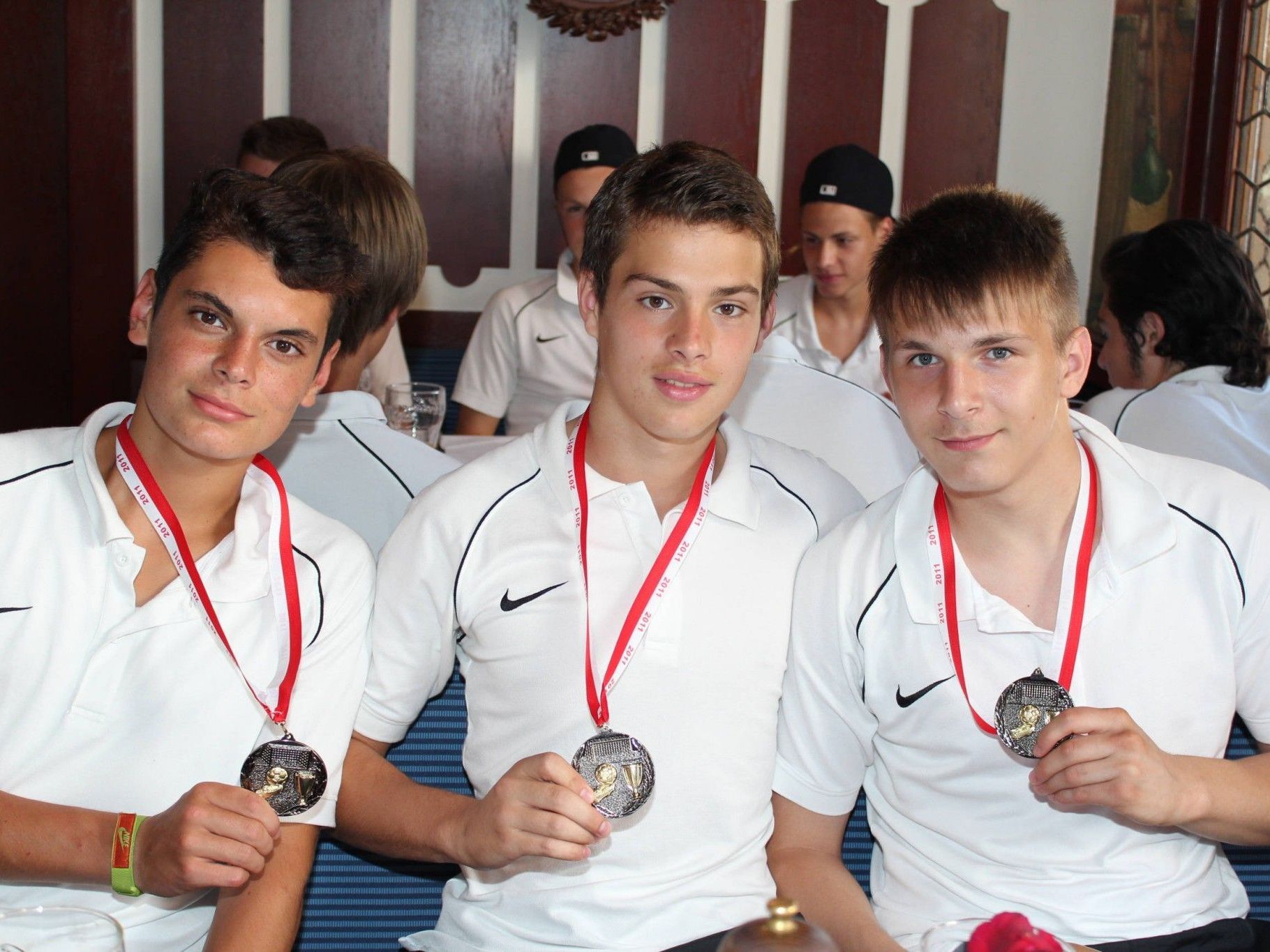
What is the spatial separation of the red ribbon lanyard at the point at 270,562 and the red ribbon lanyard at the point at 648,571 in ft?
1.35

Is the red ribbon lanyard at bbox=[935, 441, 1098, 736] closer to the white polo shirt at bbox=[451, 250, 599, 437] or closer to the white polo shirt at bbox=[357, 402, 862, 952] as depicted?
the white polo shirt at bbox=[357, 402, 862, 952]

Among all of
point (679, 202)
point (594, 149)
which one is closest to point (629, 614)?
point (679, 202)

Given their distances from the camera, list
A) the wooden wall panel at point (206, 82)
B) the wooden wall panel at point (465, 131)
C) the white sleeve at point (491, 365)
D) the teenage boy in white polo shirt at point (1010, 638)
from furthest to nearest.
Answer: the wooden wall panel at point (465, 131), the wooden wall panel at point (206, 82), the white sleeve at point (491, 365), the teenage boy in white polo shirt at point (1010, 638)

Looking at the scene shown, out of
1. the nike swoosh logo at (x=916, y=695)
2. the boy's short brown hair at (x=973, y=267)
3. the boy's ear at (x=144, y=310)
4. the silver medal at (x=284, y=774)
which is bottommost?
the silver medal at (x=284, y=774)

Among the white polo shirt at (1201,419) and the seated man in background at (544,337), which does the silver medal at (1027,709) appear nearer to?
the white polo shirt at (1201,419)

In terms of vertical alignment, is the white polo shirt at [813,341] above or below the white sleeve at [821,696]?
above

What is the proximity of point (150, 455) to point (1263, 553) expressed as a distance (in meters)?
1.59

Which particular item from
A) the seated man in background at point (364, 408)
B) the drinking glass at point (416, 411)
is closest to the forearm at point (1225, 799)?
the seated man in background at point (364, 408)

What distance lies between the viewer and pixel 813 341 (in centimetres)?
461

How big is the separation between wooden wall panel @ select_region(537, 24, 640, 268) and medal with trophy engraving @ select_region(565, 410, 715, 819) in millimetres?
3783

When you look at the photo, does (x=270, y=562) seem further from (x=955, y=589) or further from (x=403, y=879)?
(x=955, y=589)

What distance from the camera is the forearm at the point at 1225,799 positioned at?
160 cm

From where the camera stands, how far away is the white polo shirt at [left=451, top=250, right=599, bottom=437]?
189 inches

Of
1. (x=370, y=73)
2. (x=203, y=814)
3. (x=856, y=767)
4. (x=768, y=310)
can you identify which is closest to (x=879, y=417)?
(x=768, y=310)
